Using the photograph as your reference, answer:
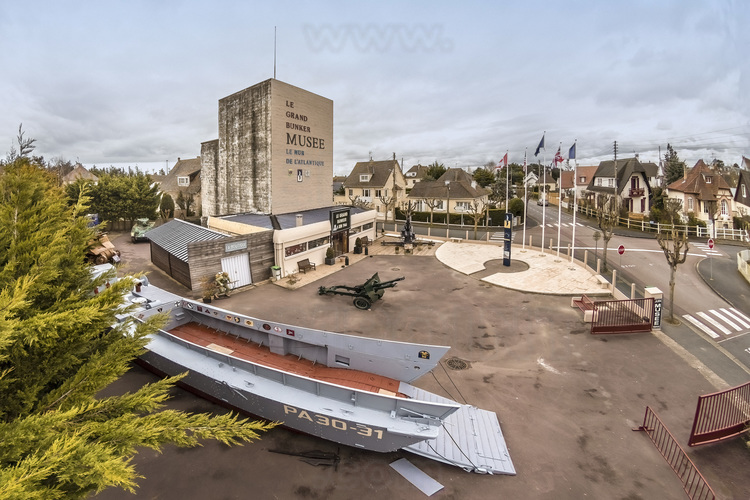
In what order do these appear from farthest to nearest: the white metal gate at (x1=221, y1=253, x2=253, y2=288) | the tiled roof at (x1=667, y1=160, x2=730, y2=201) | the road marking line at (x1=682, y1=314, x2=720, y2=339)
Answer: the tiled roof at (x1=667, y1=160, x2=730, y2=201) < the white metal gate at (x1=221, y1=253, x2=253, y2=288) < the road marking line at (x1=682, y1=314, x2=720, y2=339)

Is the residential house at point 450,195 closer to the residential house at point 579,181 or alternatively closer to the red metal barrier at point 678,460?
the residential house at point 579,181

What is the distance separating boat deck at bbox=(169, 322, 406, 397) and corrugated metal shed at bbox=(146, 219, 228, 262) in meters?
8.59

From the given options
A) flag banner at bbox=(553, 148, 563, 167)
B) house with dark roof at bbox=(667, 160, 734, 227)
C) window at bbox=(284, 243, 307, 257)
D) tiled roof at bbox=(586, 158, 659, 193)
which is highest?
tiled roof at bbox=(586, 158, 659, 193)

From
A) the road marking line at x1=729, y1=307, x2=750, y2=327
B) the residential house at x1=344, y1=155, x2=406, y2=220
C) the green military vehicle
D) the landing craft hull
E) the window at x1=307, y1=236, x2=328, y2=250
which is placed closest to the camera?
the landing craft hull

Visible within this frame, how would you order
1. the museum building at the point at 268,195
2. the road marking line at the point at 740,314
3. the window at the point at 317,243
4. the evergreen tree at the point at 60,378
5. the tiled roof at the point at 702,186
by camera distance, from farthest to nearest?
1. the tiled roof at the point at 702,186
2. the window at the point at 317,243
3. the museum building at the point at 268,195
4. the road marking line at the point at 740,314
5. the evergreen tree at the point at 60,378

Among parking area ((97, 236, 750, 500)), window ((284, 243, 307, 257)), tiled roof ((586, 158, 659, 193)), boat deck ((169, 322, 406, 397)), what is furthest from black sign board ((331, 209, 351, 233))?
tiled roof ((586, 158, 659, 193))

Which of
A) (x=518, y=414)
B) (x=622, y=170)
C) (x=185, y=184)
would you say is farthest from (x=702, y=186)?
(x=185, y=184)

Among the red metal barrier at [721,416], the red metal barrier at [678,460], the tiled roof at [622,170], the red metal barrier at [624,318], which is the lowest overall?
the red metal barrier at [678,460]

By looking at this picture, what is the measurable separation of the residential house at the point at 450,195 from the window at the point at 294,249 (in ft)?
92.3

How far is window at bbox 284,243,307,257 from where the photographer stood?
22.1 m

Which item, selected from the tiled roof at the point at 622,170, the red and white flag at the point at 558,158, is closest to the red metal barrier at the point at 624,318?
the red and white flag at the point at 558,158

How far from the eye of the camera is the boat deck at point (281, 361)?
9203 mm

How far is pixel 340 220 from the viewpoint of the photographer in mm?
26703

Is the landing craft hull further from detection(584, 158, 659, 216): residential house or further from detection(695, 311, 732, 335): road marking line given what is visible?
detection(584, 158, 659, 216): residential house
